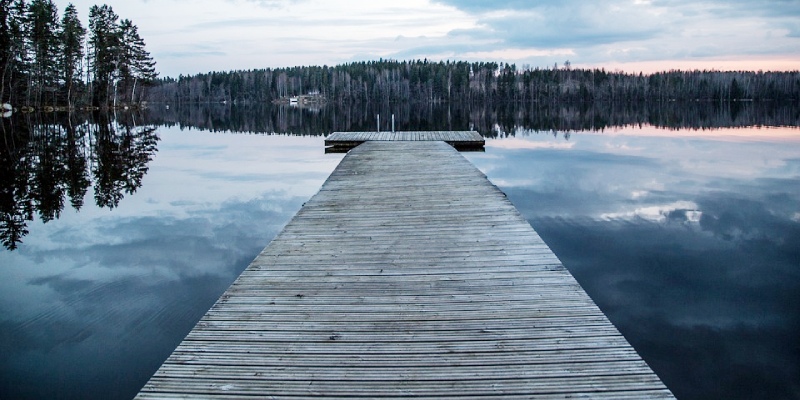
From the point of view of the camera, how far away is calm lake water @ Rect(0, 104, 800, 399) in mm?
5094

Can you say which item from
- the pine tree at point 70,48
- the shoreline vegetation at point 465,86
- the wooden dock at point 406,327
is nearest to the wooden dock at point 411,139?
the wooden dock at point 406,327

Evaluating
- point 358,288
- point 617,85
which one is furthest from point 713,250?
point 617,85

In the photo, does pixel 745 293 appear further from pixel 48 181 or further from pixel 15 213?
pixel 48 181

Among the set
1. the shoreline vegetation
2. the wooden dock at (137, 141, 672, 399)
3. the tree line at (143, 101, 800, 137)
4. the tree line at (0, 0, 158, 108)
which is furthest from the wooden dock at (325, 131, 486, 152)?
the shoreline vegetation

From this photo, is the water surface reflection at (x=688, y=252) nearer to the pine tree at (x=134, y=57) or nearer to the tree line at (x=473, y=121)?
the tree line at (x=473, y=121)

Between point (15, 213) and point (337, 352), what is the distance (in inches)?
389

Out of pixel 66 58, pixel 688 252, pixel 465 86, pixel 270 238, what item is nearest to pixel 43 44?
pixel 66 58

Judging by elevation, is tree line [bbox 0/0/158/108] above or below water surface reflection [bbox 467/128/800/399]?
above

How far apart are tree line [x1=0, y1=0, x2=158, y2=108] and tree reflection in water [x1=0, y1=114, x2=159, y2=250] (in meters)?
27.4

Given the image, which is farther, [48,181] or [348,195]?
[48,181]

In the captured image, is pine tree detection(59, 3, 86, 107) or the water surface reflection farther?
pine tree detection(59, 3, 86, 107)

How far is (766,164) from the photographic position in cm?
1916

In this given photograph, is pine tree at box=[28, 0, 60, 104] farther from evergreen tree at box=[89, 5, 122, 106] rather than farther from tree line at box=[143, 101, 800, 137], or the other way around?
tree line at box=[143, 101, 800, 137]

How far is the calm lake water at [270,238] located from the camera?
5094 millimetres
